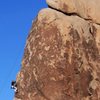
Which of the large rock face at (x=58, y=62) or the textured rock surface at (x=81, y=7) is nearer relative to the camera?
the large rock face at (x=58, y=62)

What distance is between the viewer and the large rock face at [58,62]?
20188 mm

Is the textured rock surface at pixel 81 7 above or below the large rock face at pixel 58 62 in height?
above

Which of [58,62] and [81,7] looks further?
[81,7]

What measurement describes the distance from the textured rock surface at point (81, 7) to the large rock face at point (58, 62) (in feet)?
1.70

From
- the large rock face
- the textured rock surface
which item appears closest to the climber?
the large rock face

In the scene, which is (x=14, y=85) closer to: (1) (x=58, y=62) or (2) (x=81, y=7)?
(1) (x=58, y=62)

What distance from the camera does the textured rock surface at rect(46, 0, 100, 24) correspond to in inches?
872

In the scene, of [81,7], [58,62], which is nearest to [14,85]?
[58,62]

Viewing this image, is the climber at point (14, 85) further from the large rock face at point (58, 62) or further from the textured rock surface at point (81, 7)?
the textured rock surface at point (81, 7)

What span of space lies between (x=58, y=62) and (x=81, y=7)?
385cm

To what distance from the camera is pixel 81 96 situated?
20406 millimetres

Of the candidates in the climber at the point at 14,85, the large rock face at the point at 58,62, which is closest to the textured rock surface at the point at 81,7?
the large rock face at the point at 58,62

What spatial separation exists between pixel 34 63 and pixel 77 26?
285cm

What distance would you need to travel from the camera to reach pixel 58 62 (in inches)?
802
